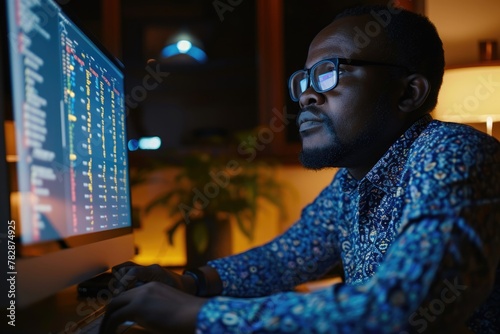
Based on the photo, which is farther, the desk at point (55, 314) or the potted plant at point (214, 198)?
the potted plant at point (214, 198)

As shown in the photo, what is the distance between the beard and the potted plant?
76 centimetres

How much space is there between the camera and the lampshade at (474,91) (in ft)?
5.27

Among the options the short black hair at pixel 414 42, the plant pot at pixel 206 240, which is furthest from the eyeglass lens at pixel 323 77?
the plant pot at pixel 206 240

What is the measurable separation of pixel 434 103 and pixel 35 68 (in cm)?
77

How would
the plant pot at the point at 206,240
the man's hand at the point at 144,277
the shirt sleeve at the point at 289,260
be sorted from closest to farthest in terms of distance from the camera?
the man's hand at the point at 144,277 < the shirt sleeve at the point at 289,260 < the plant pot at the point at 206,240

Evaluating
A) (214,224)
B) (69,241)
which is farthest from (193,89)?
(69,241)

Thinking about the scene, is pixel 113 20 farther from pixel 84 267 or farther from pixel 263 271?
pixel 84 267

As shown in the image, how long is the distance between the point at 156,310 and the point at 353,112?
52cm

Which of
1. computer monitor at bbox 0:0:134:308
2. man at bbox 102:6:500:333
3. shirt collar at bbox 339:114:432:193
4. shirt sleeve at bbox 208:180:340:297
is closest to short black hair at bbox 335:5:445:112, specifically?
man at bbox 102:6:500:333

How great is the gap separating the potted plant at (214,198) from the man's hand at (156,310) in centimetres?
93

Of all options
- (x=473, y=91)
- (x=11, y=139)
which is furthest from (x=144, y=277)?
(x=473, y=91)

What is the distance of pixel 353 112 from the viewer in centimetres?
91

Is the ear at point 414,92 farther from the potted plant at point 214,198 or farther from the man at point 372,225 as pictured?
the potted plant at point 214,198

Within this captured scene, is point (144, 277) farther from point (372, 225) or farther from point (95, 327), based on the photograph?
point (372, 225)
